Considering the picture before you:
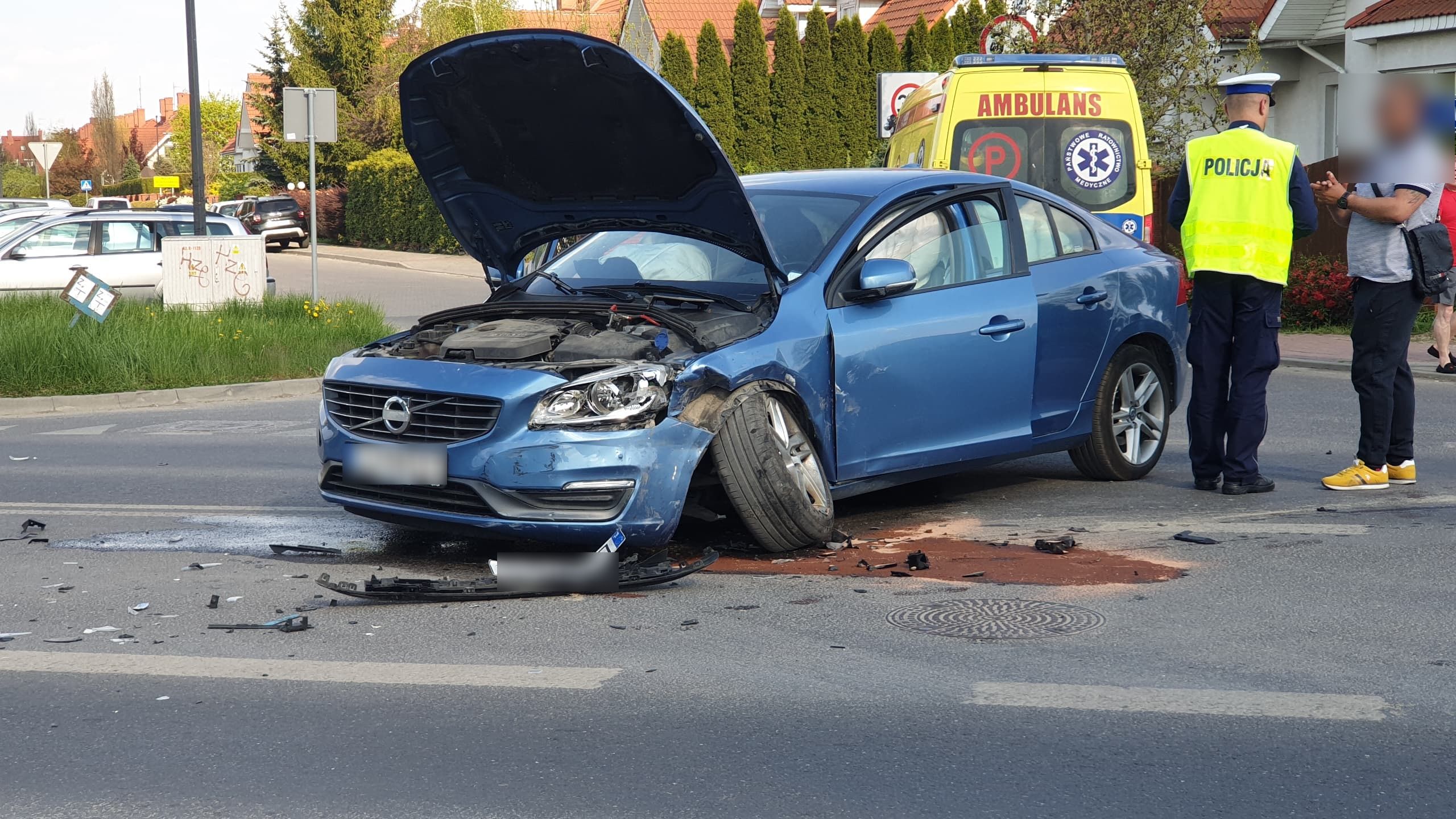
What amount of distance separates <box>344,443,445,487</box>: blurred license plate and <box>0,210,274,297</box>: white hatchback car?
13.2 meters

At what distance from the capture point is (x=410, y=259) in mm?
36969

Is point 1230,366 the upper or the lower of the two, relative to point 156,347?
upper

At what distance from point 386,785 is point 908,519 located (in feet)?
12.3

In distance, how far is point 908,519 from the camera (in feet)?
23.3

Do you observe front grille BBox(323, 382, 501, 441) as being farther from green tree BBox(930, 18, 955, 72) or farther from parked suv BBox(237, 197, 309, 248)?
parked suv BBox(237, 197, 309, 248)

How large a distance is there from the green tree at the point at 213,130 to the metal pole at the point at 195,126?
6975 centimetres

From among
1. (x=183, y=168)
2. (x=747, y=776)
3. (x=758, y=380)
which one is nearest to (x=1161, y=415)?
(x=758, y=380)

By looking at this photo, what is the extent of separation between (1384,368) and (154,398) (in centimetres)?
998

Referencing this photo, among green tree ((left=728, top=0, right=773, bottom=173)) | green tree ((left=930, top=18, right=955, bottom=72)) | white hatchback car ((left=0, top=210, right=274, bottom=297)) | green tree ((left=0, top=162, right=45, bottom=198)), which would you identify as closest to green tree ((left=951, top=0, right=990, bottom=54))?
green tree ((left=930, top=18, right=955, bottom=72))

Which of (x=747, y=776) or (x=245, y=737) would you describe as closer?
(x=747, y=776)

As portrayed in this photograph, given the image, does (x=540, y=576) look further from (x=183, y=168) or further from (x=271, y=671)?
(x=183, y=168)

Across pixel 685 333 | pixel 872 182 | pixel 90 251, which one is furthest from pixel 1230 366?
pixel 90 251

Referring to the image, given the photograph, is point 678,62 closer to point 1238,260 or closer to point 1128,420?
point 1128,420

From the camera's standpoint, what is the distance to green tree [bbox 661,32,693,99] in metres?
37.3
